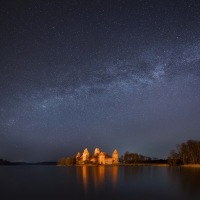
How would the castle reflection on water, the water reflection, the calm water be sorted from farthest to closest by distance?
the castle reflection on water → the water reflection → the calm water

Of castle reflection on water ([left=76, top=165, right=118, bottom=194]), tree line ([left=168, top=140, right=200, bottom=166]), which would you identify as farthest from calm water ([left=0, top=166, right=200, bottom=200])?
tree line ([left=168, top=140, right=200, bottom=166])

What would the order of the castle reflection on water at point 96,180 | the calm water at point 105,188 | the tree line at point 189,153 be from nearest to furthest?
the calm water at point 105,188
the castle reflection on water at point 96,180
the tree line at point 189,153

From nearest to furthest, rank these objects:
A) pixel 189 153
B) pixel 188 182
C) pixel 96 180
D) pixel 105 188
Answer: pixel 105 188 → pixel 188 182 → pixel 96 180 → pixel 189 153

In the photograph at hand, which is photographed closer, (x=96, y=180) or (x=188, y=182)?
(x=188, y=182)

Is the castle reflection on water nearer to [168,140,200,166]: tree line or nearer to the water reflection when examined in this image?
the water reflection

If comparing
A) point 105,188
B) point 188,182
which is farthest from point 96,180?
point 188,182

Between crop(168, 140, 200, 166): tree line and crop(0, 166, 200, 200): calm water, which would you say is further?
crop(168, 140, 200, 166): tree line

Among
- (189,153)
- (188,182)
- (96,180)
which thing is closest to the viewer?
(188,182)

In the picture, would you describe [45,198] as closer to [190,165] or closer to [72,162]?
[190,165]

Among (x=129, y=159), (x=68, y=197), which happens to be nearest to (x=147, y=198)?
(x=68, y=197)

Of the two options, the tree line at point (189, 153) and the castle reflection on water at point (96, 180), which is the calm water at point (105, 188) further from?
the tree line at point (189, 153)

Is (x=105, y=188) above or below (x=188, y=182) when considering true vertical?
below

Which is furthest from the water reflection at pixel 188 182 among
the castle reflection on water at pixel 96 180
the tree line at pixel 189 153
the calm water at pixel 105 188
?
the tree line at pixel 189 153

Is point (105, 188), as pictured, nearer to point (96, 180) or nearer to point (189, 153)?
point (96, 180)
